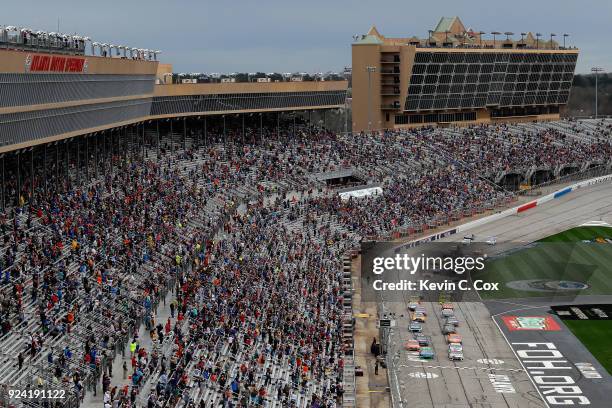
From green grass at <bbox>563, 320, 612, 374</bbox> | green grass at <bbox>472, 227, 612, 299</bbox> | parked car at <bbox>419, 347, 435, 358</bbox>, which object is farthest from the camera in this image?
green grass at <bbox>472, 227, 612, 299</bbox>

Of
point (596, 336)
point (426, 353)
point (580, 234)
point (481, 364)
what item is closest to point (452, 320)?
point (426, 353)

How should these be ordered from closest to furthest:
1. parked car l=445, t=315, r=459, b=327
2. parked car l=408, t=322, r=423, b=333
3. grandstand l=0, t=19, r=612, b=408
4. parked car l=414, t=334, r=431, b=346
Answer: grandstand l=0, t=19, r=612, b=408 < parked car l=414, t=334, r=431, b=346 < parked car l=408, t=322, r=423, b=333 < parked car l=445, t=315, r=459, b=327

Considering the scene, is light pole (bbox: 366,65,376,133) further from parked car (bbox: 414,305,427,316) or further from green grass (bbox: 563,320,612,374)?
green grass (bbox: 563,320,612,374)

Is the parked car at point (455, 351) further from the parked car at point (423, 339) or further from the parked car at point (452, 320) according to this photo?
the parked car at point (452, 320)

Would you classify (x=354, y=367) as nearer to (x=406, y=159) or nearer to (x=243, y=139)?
(x=243, y=139)

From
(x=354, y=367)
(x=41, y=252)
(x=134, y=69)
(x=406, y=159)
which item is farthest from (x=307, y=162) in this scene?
(x=41, y=252)

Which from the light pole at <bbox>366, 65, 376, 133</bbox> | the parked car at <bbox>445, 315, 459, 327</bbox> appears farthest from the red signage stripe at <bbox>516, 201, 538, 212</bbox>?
the parked car at <bbox>445, 315, 459, 327</bbox>
